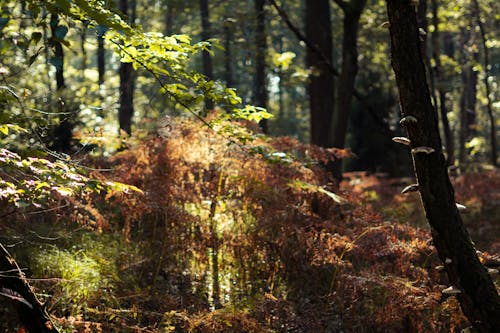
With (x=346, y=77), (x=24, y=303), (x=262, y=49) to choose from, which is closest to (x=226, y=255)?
(x=24, y=303)

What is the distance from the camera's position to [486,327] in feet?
13.6

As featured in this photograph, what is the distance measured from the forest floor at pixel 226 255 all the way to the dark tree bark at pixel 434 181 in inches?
26.7

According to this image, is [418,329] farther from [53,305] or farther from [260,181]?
[53,305]

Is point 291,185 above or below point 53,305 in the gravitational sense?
above

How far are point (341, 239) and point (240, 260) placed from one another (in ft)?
3.94

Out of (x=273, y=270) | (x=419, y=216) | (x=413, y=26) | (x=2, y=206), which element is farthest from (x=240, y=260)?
(x=419, y=216)

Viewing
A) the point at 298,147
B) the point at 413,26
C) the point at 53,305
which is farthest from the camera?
the point at 298,147

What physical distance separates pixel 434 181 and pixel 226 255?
10.2ft

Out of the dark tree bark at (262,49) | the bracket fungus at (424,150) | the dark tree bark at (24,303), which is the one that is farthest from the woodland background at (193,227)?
the dark tree bark at (262,49)

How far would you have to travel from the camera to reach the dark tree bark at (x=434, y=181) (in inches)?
161

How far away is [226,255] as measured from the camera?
6617 mm

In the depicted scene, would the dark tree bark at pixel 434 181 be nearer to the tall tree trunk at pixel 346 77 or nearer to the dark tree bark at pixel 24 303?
the dark tree bark at pixel 24 303

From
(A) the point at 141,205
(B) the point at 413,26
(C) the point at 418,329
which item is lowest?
(C) the point at 418,329

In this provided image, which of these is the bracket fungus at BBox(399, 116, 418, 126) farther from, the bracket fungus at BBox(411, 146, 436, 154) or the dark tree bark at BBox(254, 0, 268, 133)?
the dark tree bark at BBox(254, 0, 268, 133)
